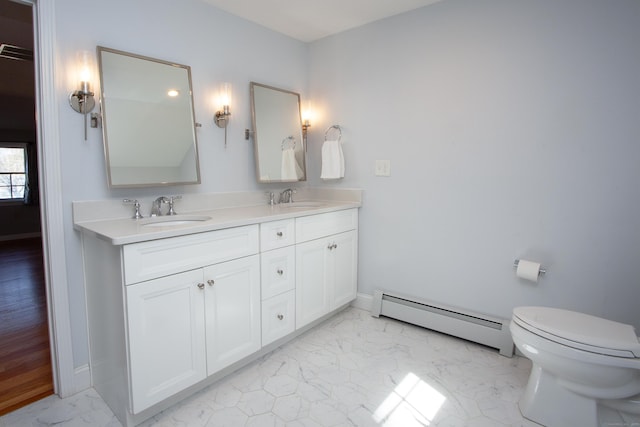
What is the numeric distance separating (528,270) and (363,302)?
120 centimetres

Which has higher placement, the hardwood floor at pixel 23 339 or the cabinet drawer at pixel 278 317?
the cabinet drawer at pixel 278 317

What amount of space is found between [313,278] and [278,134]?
110cm

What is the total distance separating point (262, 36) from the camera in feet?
8.20

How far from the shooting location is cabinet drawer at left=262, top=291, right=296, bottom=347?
6.40ft

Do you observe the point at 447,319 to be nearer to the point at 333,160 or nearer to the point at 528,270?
the point at 528,270

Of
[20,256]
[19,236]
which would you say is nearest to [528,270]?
[20,256]

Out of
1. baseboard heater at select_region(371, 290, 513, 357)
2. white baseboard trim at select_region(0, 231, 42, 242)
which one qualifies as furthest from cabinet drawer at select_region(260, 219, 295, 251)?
white baseboard trim at select_region(0, 231, 42, 242)

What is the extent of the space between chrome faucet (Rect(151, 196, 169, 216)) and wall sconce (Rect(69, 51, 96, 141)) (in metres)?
0.45

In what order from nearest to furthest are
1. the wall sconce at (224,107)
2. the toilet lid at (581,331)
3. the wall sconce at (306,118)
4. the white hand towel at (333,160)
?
the toilet lid at (581,331), the wall sconce at (224,107), the white hand towel at (333,160), the wall sconce at (306,118)

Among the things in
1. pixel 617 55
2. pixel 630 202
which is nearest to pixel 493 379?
pixel 630 202

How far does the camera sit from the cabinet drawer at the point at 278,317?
1.95m

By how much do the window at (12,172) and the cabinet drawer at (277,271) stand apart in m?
6.09

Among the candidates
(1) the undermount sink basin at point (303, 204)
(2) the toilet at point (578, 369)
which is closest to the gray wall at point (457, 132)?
(1) the undermount sink basin at point (303, 204)

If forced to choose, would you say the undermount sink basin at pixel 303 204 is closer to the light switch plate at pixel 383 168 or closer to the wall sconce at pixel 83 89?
the light switch plate at pixel 383 168
